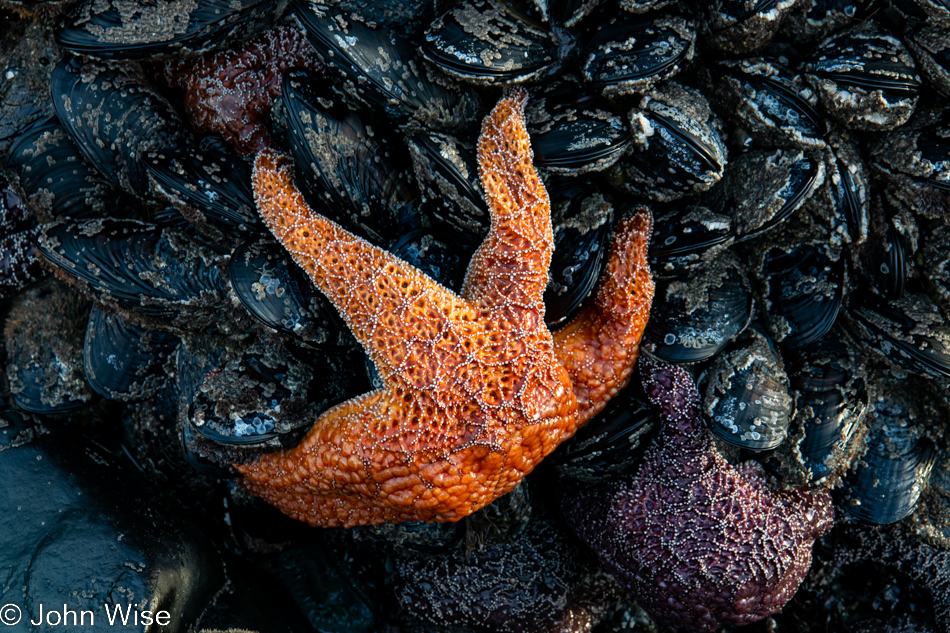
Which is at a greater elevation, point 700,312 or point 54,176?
point 54,176

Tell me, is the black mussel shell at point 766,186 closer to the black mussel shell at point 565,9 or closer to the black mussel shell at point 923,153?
the black mussel shell at point 923,153

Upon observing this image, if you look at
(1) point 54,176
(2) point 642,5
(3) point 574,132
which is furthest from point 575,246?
(1) point 54,176

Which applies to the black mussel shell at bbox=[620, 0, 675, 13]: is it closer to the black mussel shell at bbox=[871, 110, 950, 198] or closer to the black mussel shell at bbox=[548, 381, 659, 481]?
the black mussel shell at bbox=[871, 110, 950, 198]

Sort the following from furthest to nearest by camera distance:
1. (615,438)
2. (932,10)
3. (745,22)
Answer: (615,438), (745,22), (932,10)

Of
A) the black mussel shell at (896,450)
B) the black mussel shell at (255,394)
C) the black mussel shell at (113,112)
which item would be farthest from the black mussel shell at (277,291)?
the black mussel shell at (896,450)

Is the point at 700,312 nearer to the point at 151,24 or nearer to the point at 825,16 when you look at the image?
the point at 825,16

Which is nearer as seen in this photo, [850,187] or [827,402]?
[850,187]
